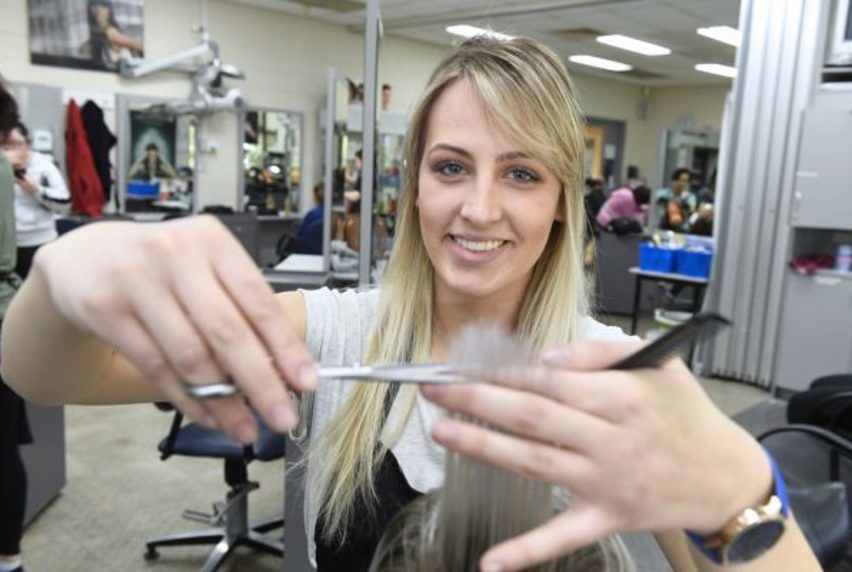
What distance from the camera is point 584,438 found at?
16.1 inches

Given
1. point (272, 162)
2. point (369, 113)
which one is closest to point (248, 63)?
point (272, 162)

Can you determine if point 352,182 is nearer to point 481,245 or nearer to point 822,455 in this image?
point 822,455

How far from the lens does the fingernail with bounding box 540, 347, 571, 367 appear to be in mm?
433

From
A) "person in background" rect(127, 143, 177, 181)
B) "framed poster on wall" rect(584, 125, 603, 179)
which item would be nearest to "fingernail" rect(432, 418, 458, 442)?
"person in background" rect(127, 143, 177, 181)

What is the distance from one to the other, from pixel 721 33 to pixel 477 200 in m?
8.64

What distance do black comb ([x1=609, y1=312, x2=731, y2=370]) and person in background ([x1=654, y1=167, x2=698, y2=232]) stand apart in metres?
6.63

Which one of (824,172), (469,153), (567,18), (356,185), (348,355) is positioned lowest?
(348,355)

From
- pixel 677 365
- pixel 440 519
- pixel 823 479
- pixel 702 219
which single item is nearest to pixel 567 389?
pixel 677 365

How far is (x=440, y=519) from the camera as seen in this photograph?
57cm

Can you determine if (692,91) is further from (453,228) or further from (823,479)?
(453,228)

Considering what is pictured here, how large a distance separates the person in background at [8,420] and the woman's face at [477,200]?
5.58 ft

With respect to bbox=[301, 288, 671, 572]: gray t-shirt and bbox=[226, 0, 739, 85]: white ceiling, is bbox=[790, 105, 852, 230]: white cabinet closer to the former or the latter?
bbox=[226, 0, 739, 85]: white ceiling

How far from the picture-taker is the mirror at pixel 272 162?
772 cm

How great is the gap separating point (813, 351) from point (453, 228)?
443cm
